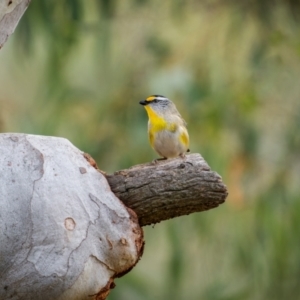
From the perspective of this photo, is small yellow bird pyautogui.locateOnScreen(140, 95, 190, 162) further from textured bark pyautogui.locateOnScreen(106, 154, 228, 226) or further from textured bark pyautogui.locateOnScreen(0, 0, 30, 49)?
textured bark pyautogui.locateOnScreen(0, 0, 30, 49)

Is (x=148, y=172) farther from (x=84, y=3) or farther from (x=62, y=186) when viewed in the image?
(x=84, y=3)

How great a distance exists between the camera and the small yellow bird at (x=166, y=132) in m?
3.61

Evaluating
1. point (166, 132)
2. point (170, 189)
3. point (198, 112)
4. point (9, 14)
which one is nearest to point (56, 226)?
point (170, 189)

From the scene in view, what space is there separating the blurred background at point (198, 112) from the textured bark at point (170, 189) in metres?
2.59

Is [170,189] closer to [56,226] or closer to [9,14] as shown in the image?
[56,226]

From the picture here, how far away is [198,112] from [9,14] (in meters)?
2.91

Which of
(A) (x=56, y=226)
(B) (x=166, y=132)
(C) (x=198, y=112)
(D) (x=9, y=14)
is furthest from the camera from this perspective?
(C) (x=198, y=112)

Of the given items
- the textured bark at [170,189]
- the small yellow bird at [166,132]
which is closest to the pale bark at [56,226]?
the textured bark at [170,189]

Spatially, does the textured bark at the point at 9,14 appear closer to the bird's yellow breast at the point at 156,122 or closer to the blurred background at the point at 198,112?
the bird's yellow breast at the point at 156,122

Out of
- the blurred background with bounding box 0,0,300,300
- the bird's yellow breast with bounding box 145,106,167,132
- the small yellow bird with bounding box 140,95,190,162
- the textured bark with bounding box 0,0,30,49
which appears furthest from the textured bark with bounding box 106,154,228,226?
the blurred background with bounding box 0,0,300,300

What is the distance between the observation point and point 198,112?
17.6ft

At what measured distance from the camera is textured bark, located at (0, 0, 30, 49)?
2.49 metres

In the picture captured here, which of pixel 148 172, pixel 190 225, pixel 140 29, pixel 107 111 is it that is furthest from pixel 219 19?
pixel 148 172

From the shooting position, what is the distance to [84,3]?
6.04m
